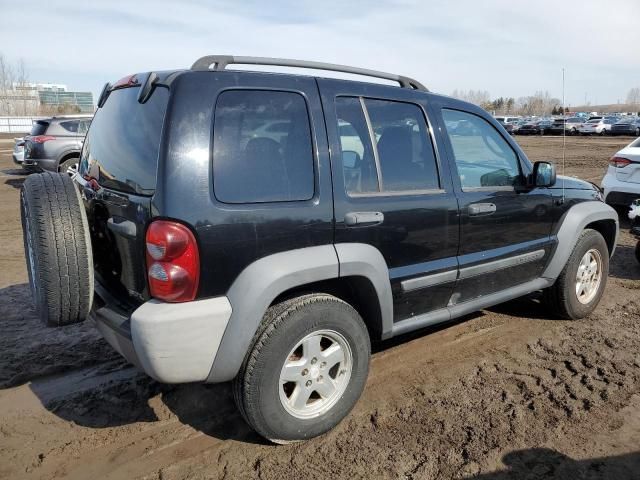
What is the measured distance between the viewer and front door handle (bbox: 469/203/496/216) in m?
3.43

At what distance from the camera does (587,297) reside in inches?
181

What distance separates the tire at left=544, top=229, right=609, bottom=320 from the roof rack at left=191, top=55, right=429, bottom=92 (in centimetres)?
200

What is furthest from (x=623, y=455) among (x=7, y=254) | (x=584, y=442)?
(x=7, y=254)

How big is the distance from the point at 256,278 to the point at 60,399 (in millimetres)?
1764

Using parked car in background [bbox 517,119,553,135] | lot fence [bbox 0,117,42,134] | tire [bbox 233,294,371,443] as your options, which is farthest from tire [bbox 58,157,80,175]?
parked car in background [bbox 517,119,553,135]

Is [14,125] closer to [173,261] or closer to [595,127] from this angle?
[595,127]

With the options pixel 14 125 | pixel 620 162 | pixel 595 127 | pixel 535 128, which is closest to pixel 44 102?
pixel 14 125

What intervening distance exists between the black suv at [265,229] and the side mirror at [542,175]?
20.0 inches

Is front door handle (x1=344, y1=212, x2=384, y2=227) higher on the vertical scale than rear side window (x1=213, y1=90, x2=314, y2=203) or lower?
lower

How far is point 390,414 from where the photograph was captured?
10.1ft

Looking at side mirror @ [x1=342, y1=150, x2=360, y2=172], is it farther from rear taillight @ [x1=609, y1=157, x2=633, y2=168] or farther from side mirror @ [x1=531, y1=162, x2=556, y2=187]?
rear taillight @ [x1=609, y1=157, x2=633, y2=168]

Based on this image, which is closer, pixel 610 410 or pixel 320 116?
pixel 320 116

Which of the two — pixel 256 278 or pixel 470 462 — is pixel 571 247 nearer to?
pixel 470 462

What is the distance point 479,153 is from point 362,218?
4.49ft
